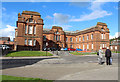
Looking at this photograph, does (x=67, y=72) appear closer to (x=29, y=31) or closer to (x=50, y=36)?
(x=29, y=31)

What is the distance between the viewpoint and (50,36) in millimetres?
46719

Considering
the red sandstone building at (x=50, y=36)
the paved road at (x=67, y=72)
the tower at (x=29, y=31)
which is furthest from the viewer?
the red sandstone building at (x=50, y=36)

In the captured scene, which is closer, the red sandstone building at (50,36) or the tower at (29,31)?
the tower at (29,31)

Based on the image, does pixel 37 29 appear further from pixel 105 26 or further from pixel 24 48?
pixel 105 26

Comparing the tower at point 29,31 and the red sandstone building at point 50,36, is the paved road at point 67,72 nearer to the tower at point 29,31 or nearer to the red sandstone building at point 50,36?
the tower at point 29,31

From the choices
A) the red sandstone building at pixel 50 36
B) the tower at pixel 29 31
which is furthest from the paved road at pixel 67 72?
the red sandstone building at pixel 50 36

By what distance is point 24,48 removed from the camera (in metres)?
31.4

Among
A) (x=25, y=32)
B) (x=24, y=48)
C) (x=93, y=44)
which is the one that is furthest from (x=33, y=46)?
(x=93, y=44)

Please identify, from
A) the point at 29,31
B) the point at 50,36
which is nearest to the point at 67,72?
the point at 29,31

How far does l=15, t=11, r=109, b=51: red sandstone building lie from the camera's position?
104ft

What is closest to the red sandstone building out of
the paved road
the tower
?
the tower

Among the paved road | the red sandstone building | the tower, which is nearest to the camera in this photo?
the paved road

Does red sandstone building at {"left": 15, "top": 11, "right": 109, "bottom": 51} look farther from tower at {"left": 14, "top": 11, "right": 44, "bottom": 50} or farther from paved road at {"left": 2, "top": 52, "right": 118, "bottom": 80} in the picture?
paved road at {"left": 2, "top": 52, "right": 118, "bottom": 80}

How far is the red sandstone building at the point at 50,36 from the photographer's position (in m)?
31.8
